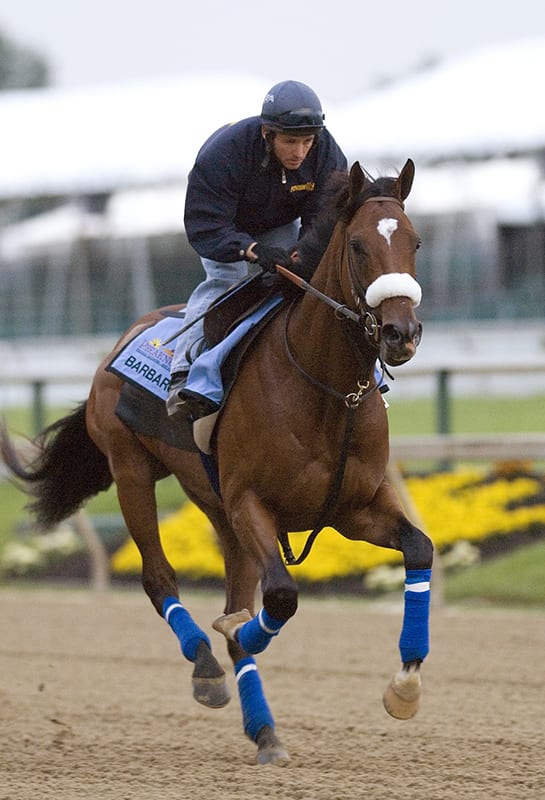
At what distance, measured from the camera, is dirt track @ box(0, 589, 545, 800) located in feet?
15.8

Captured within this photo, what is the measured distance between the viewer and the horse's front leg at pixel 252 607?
4695 mm

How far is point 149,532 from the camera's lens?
6109 mm

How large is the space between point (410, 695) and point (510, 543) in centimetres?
523

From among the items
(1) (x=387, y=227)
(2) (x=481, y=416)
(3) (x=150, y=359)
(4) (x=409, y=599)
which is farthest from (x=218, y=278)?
(2) (x=481, y=416)

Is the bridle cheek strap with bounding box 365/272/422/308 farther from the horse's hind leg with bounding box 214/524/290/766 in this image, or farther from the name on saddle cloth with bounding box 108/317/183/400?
the name on saddle cloth with bounding box 108/317/183/400

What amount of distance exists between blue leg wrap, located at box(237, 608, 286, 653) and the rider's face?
1550 mm

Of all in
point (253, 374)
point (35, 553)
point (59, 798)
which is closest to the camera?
point (59, 798)

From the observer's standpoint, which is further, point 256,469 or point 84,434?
point 84,434

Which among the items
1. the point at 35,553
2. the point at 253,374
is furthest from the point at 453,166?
the point at 253,374

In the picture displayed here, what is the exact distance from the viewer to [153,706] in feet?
21.2

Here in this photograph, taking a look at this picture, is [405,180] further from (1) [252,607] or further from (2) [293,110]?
(1) [252,607]

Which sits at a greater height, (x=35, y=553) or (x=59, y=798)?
(x=59, y=798)

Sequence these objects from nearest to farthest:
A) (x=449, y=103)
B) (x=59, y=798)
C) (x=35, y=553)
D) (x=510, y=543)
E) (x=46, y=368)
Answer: (x=59, y=798) < (x=510, y=543) < (x=35, y=553) < (x=46, y=368) < (x=449, y=103)

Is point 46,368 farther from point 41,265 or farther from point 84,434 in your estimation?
point 84,434
